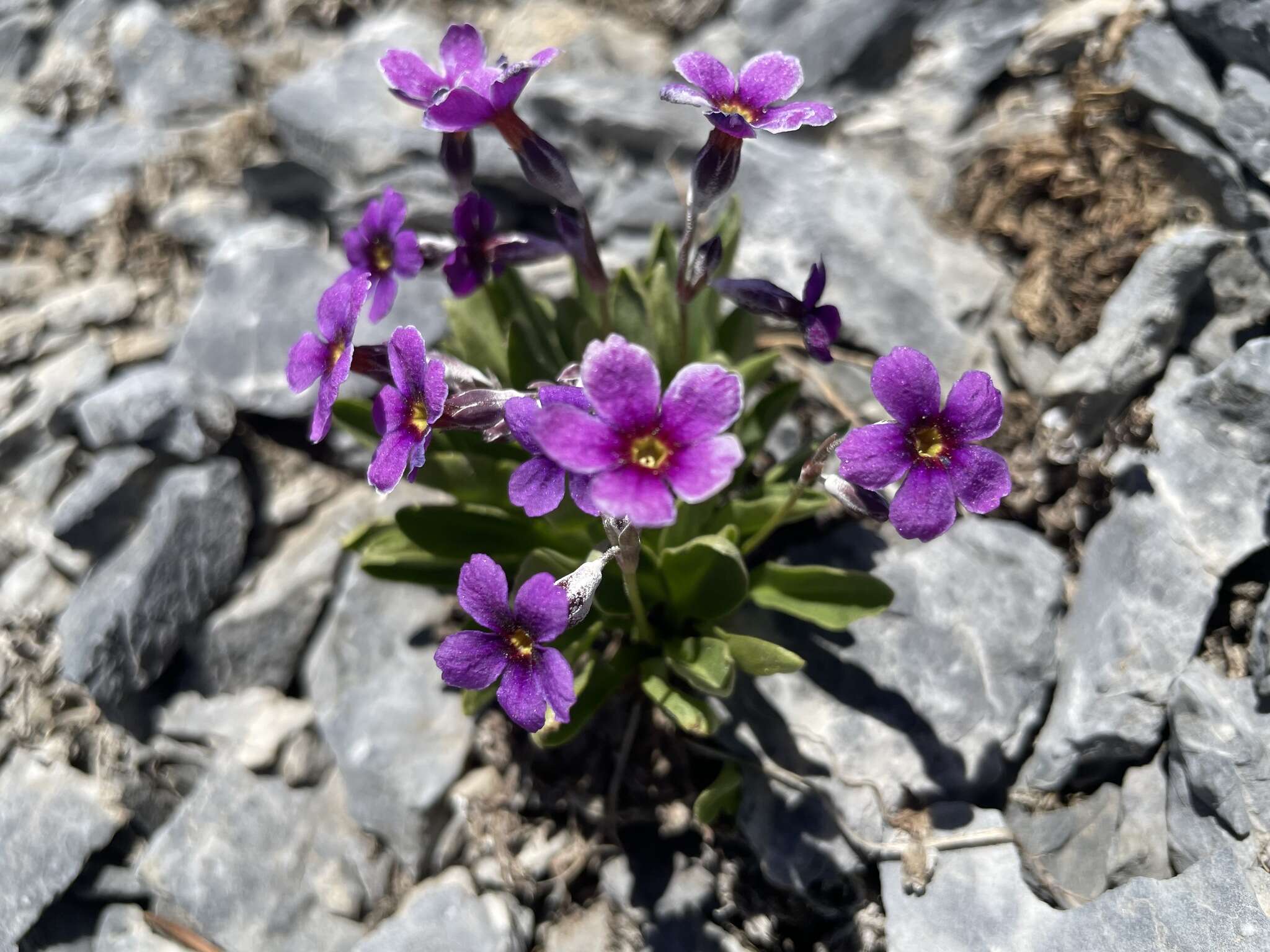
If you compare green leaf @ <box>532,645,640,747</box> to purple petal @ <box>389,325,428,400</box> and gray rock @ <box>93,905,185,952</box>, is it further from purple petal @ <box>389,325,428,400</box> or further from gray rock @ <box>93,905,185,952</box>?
gray rock @ <box>93,905,185,952</box>

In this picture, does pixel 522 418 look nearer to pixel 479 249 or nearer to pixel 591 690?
pixel 479 249

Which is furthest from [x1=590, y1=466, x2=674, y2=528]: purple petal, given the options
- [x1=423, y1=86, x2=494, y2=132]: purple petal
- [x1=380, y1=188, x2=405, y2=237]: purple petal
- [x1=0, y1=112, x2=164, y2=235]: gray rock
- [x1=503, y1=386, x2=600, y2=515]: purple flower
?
[x1=0, y1=112, x2=164, y2=235]: gray rock

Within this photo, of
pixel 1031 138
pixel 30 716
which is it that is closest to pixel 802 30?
pixel 1031 138

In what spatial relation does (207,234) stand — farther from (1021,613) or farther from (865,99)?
(1021,613)

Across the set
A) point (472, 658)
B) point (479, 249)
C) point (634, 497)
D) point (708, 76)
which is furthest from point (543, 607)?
point (708, 76)

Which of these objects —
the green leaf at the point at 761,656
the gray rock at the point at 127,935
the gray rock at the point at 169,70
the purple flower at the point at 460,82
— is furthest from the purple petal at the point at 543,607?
the gray rock at the point at 169,70
